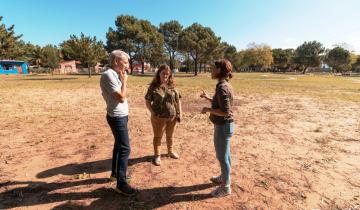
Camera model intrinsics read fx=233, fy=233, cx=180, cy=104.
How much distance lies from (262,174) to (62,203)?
3412 millimetres

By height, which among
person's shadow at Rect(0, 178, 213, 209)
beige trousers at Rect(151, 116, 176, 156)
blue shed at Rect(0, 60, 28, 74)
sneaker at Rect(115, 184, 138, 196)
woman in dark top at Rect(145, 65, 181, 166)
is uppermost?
blue shed at Rect(0, 60, 28, 74)

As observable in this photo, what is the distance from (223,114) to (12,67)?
73915 mm

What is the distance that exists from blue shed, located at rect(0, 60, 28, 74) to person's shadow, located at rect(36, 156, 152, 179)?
223ft

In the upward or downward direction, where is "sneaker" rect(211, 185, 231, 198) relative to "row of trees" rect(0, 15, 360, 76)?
downward

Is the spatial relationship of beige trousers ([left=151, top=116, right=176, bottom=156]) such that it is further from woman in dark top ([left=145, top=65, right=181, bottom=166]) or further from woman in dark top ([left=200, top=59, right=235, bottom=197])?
woman in dark top ([left=200, top=59, right=235, bottom=197])

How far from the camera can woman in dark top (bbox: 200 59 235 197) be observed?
3225mm

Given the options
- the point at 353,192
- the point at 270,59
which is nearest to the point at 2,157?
the point at 353,192

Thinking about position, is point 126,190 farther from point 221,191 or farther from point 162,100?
point 162,100

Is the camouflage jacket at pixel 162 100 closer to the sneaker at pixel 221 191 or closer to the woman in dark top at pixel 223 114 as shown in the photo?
the woman in dark top at pixel 223 114

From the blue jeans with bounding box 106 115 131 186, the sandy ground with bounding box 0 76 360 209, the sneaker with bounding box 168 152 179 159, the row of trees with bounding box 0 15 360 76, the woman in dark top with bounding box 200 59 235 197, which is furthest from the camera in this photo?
the row of trees with bounding box 0 15 360 76

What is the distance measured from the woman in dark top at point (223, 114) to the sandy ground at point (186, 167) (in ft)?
1.16

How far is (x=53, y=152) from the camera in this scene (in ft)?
17.8

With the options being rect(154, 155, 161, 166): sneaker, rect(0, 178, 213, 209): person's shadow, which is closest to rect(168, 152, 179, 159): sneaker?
rect(154, 155, 161, 166): sneaker

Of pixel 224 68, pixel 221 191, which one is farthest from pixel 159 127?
pixel 224 68
